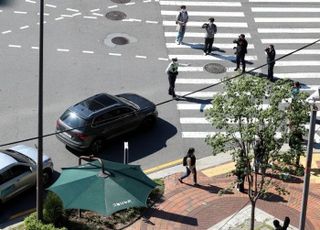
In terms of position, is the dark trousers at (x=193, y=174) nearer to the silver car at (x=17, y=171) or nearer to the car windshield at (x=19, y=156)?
the silver car at (x=17, y=171)

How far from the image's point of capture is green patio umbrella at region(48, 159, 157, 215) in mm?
17859

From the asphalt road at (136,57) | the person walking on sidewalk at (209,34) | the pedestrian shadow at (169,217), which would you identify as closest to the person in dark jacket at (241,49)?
the asphalt road at (136,57)

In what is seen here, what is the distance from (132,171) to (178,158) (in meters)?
4.84

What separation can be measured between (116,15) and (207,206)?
44.0ft

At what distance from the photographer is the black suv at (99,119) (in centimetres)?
2311

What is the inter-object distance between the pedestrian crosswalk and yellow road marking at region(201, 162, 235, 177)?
180 cm

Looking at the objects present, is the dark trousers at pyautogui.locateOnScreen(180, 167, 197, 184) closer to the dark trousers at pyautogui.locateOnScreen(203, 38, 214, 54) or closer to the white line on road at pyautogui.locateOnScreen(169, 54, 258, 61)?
the white line on road at pyautogui.locateOnScreen(169, 54, 258, 61)

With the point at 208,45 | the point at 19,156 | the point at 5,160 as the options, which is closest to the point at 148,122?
the point at 19,156

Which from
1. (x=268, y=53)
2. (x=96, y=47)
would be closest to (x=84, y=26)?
(x=96, y=47)

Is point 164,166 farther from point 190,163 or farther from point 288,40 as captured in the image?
point 288,40

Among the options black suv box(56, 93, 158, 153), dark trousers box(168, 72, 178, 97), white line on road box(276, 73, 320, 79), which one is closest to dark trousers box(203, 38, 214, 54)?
white line on road box(276, 73, 320, 79)

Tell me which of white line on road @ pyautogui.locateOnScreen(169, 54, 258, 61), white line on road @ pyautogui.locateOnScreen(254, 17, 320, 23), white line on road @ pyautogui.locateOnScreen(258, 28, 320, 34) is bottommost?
white line on road @ pyautogui.locateOnScreen(169, 54, 258, 61)

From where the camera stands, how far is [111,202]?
17812mm

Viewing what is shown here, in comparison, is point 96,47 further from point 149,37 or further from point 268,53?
point 268,53
